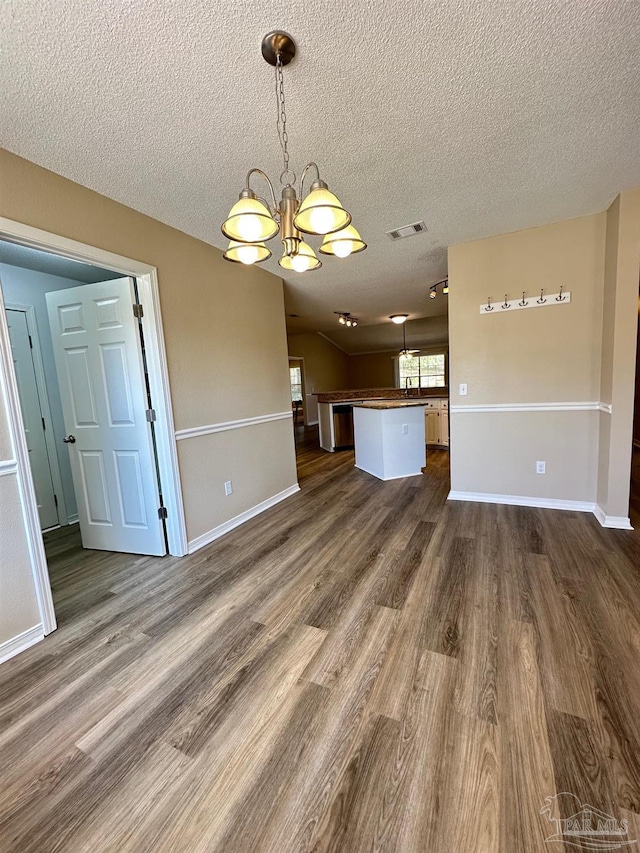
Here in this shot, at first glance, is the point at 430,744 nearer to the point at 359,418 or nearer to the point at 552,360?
the point at 552,360

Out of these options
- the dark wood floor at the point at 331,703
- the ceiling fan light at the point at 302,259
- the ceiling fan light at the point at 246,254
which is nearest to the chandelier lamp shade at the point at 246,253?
the ceiling fan light at the point at 246,254

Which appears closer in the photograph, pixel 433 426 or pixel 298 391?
pixel 433 426

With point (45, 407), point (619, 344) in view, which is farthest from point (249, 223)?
point (45, 407)

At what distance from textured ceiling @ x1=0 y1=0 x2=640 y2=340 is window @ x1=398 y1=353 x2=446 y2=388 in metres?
7.67

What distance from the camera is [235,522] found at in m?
3.16

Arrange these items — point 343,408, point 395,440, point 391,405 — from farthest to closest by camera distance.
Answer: point 343,408 → point 391,405 → point 395,440

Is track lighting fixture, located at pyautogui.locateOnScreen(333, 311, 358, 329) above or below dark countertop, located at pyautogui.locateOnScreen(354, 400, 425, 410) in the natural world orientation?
above

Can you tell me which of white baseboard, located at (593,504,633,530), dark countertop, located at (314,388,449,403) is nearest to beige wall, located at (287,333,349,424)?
dark countertop, located at (314,388,449,403)

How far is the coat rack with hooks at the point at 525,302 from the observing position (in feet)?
9.61

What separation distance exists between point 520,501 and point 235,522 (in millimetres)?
2714

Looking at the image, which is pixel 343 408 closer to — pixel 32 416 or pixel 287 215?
pixel 32 416

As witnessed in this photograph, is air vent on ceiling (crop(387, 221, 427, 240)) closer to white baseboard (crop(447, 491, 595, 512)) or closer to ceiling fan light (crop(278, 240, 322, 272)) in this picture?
ceiling fan light (crop(278, 240, 322, 272))

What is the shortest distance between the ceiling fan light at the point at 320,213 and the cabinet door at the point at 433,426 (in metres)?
5.13

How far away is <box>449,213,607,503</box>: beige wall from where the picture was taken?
2.87 metres
